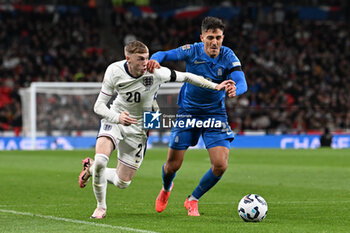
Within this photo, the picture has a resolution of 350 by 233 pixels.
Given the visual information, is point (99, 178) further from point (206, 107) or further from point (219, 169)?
point (206, 107)

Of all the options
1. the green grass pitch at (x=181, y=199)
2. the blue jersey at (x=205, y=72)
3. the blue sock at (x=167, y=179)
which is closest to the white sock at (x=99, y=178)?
the green grass pitch at (x=181, y=199)

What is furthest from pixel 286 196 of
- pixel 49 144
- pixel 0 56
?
pixel 0 56

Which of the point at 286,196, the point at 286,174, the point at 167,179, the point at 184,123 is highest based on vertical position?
the point at 184,123

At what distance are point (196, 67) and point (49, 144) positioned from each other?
1992cm

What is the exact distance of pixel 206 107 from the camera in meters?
8.56

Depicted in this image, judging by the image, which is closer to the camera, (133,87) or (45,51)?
(133,87)

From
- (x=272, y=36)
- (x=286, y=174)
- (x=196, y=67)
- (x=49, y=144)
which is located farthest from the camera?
(x=272, y=36)

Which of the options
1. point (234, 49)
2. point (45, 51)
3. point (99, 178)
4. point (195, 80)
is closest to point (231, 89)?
point (195, 80)

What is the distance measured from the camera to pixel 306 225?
7.39 m

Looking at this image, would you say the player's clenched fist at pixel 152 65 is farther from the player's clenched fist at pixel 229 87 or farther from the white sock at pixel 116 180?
the white sock at pixel 116 180

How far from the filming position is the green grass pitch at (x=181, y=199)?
732 centimetres

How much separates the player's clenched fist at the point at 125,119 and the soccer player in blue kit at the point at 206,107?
1.04 meters

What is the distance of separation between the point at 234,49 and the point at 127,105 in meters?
27.2

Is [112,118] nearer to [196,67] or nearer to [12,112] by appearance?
[196,67]
